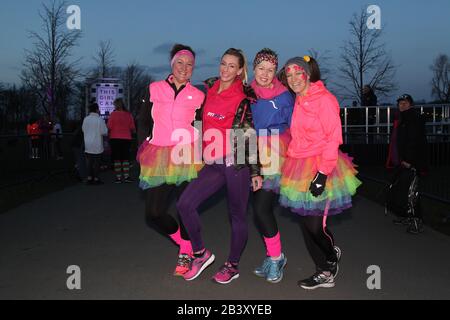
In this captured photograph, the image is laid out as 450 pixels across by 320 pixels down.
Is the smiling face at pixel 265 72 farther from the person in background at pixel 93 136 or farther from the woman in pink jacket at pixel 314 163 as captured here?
the person in background at pixel 93 136

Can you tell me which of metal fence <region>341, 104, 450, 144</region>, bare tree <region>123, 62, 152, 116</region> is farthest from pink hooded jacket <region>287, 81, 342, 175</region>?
bare tree <region>123, 62, 152, 116</region>

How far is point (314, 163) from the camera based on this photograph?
4719mm

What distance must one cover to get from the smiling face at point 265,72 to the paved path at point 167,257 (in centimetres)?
185

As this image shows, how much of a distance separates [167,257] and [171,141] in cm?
155

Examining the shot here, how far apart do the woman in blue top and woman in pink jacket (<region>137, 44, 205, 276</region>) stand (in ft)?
1.92

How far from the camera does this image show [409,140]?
7.50 metres

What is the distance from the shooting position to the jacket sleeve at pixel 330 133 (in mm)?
4559

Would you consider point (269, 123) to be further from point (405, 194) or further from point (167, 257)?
point (405, 194)

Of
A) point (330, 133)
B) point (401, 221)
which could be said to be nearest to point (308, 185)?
point (330, 133)

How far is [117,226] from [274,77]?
397cm

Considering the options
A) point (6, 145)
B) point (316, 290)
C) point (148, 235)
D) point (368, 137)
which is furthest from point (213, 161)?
point (368, 137)

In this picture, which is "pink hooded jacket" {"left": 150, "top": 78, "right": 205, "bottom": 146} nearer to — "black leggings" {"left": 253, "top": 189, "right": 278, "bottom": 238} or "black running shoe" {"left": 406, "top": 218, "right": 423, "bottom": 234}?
"black leggings" {"left": 253, "top": 189, "right": 278, "bottom": 238}

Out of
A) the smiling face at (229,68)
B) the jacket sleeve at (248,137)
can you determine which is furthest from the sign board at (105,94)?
the jacket sleeve at (248,137)

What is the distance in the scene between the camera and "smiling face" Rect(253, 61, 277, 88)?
5023 millimetres
